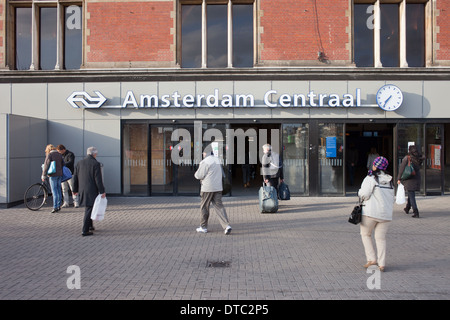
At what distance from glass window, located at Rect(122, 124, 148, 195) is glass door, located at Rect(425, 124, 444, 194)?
9816 mm

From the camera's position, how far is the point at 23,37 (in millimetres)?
14961

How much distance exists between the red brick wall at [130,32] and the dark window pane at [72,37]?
713 millimetres

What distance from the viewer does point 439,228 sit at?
9.35 meters

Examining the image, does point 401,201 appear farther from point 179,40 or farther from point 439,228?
point 179,40

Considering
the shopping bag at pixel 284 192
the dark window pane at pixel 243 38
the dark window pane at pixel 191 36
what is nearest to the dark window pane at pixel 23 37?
the dark window pane at pixel 191 36

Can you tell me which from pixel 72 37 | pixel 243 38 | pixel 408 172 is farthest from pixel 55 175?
pixel 408 172

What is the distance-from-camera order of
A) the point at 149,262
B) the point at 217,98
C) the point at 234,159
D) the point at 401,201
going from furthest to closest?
the point at 234,159
the point at 217,98
the point at 401,201
the point at 149,262

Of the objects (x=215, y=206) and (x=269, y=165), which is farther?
(x=269, y=165)

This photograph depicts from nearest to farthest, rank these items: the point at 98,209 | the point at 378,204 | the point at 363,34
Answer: the point at 378,204, the point at 98,209, the point at 363,34

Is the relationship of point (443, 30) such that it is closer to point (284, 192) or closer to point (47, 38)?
point (284, 192)

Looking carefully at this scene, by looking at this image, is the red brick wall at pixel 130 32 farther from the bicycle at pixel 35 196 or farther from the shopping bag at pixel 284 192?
the shopping bag at pixel 284 192

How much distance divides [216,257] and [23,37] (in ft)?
40.4

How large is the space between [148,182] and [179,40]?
5086 mm
